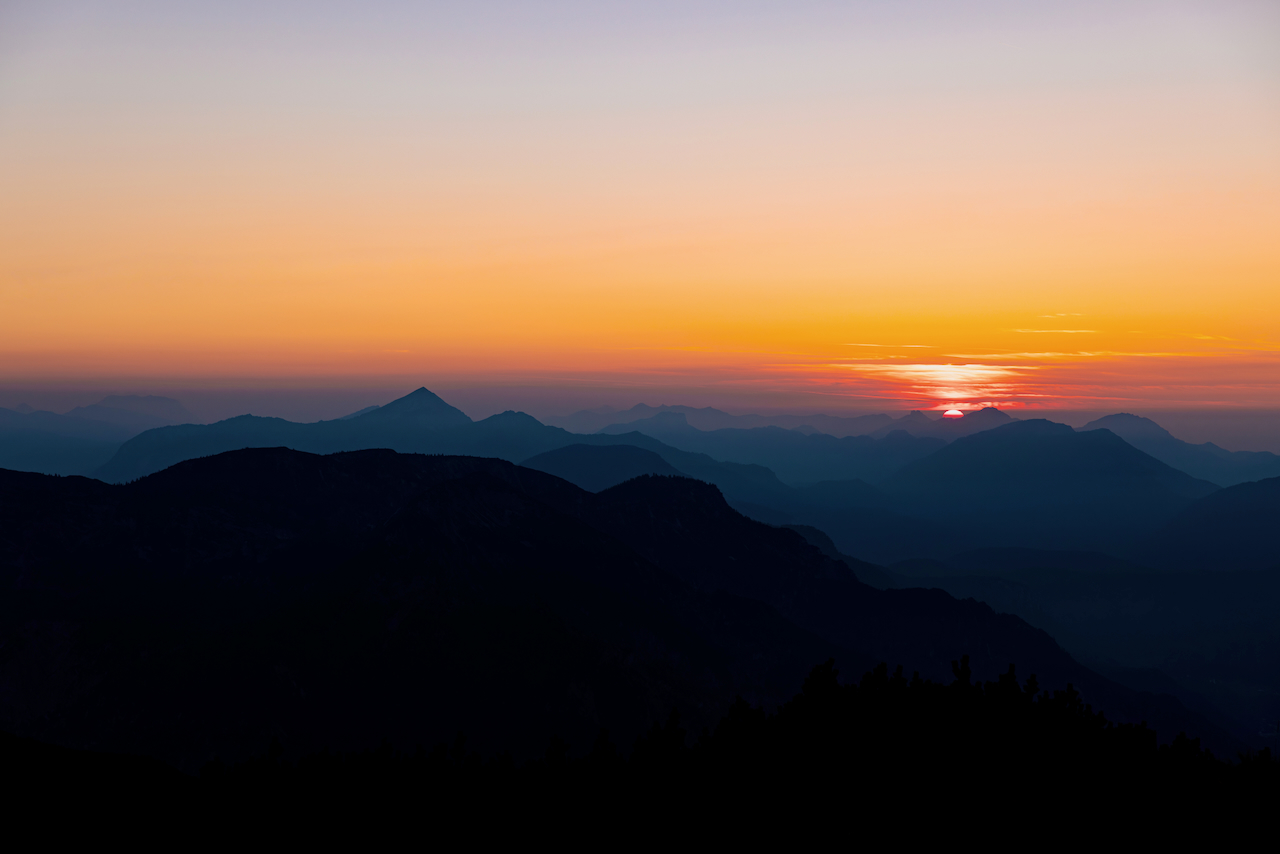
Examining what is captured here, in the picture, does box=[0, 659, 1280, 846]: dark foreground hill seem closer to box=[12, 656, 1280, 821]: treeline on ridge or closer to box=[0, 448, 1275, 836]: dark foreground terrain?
box=[12, 656, 1280, 821]: treeline on ridge

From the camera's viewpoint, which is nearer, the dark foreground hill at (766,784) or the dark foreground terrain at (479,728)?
the dark foreground hill at (766,784)

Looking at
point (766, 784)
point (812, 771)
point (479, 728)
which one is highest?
point (812, 771)

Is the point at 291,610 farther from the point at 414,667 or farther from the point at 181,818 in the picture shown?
the point at 181,818

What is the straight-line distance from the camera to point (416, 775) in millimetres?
92750

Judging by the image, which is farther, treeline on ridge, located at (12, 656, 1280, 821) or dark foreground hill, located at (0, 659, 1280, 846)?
treeline on ridge, located at (12, 656, 1280, 821)

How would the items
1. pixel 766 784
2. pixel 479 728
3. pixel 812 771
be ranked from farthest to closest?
pixel 479 728, pixel 766 784, pixel 812 771

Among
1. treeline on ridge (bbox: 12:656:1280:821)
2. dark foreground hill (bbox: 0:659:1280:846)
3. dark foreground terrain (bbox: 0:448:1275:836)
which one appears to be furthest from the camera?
dark foreground terrain (bbox: 0:448:1275:836)

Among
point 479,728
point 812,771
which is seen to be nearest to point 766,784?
point 812,771

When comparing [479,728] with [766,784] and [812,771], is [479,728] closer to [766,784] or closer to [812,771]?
[766,784]

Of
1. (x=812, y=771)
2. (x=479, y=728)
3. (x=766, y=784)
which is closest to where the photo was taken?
(x=812, y=771)

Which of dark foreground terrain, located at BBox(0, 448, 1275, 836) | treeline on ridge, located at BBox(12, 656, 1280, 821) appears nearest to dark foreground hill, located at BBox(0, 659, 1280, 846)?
treeline on ridge, located at BBox(12, 656, 1280, 821)

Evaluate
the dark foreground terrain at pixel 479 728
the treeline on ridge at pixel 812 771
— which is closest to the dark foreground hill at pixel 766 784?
the treeline on ridge at pixel 812 771

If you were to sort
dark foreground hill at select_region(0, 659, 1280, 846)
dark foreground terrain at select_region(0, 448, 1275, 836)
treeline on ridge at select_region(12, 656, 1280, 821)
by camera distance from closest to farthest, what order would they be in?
1. dark foreground hill at select_region(0, 659, 1280, 846)
2. treeline on ridge at select_region(12, 656, 1280, 821)
3. dark foreground terrain at select_region(0, 448, 1275, 836)

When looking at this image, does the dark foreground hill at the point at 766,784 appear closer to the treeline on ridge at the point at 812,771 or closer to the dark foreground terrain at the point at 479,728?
the treeline on ridge at the point at 812,771
